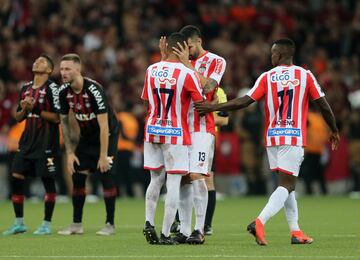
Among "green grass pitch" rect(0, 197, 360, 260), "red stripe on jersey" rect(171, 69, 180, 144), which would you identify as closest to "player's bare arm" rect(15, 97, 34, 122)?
"green grass pitch" rect(0, 197, 360, 260)

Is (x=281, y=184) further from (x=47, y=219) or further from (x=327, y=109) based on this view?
(x=47, y=219)

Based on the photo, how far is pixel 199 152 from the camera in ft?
41.1

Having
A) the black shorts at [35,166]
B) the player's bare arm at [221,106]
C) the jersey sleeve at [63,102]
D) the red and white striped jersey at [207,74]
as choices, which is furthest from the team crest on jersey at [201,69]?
the black shorts at [35,166]

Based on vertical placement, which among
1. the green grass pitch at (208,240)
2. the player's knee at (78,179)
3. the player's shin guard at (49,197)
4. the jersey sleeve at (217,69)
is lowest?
the green grass pitch at (208,240)

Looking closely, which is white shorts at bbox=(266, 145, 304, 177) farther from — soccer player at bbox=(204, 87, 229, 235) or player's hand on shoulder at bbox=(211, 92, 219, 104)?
soccer player at bbox=(204, 87, 229, 235)

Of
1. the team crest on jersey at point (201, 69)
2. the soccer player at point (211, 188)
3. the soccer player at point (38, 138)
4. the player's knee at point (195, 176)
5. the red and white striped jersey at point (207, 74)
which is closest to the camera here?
the player's knee at point (195, 176)

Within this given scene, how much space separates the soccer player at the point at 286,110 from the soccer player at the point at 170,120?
0.25 m

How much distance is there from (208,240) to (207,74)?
1.98 metres

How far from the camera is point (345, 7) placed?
3020 cm

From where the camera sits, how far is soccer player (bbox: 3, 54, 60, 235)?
1463cm

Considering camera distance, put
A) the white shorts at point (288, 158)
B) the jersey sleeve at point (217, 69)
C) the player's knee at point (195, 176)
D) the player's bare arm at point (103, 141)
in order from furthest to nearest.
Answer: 1. the player's bare arm at point (103, 141)
2. the jersey sleeve at point (217, 69)
3. the player's knee at point (195, 176)
4. the white shorts at point (288, 158)

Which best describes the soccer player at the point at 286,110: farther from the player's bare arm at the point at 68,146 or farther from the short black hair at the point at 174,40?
the player's bare arm at the point at 68,146

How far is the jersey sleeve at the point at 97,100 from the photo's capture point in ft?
45.6

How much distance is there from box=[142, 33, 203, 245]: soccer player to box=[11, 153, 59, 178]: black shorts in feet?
9.17
